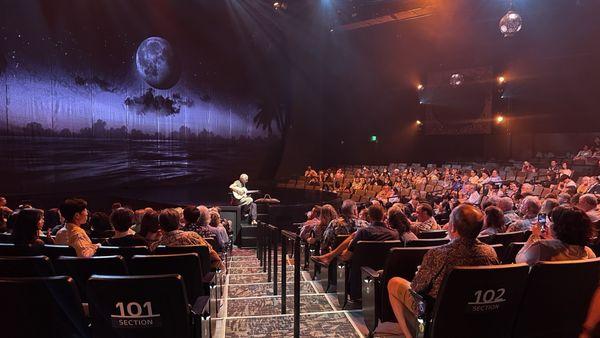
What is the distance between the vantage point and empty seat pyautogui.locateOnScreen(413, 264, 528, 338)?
2.35 meters

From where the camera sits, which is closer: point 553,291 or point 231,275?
point 553,291

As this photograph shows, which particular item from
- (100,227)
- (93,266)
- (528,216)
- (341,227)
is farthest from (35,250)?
(528,216)

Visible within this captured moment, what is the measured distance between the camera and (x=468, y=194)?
1203cm

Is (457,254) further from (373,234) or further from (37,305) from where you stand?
(37,305)

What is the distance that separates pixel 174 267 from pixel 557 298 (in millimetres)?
2416

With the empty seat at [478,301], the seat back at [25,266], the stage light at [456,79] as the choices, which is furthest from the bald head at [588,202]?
the stage light at [456,79]

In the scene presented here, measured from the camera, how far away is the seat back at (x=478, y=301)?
235 centimetres

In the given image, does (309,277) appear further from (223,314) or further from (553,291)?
(553,291)

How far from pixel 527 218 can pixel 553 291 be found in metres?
3.08

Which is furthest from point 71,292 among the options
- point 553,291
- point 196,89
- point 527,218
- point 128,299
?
point 196,89

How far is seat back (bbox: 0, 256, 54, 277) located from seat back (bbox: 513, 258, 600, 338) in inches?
113

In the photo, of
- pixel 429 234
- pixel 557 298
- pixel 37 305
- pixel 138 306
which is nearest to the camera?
pixel 37 305

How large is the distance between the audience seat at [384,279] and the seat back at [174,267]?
1.32m

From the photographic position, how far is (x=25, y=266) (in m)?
2.73
